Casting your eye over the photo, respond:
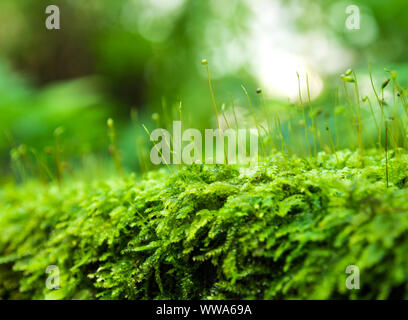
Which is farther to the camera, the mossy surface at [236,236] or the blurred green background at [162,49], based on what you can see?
the blurred green background at [162,49]

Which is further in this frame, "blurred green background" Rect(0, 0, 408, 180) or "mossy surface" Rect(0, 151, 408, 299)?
"blurred green background" Rect(0, 0, 408, 180)

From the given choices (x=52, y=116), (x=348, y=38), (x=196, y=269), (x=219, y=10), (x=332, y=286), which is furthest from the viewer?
(x=219, y=10)

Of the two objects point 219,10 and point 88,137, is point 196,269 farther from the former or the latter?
point 219,10

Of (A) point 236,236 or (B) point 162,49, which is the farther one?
(B) point 162,49

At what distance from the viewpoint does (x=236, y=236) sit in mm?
760

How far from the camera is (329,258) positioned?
615 millimetres

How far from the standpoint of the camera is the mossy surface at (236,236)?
59 cm

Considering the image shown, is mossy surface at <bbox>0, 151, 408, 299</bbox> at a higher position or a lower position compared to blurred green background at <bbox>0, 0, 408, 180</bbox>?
lower

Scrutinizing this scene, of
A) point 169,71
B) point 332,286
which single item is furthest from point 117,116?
point 332,286

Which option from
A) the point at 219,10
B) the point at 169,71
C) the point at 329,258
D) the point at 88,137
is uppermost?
the point at 219,10

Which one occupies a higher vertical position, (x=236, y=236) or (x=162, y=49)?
(x=162, y=49)

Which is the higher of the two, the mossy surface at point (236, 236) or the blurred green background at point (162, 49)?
the blurred green background at point (162, 49)

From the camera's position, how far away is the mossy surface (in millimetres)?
586
